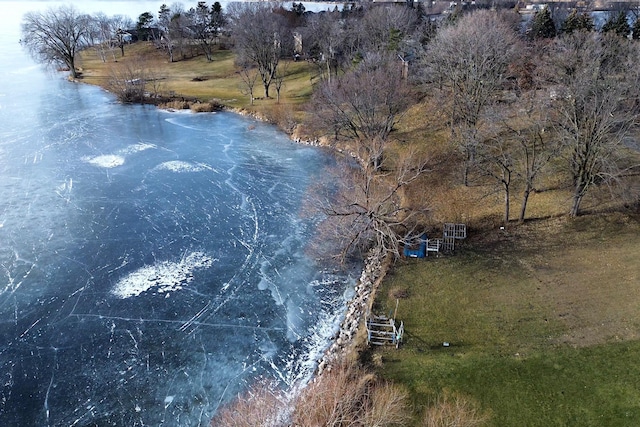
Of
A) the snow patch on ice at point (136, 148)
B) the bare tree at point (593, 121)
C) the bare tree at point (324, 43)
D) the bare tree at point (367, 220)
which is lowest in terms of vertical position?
the bare tree at point (367, 220)

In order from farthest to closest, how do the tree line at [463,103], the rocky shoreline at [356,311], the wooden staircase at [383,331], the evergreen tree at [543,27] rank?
the evergreen tree at [543,27] < the tree line at [463,103] < the wooden staircase at [383,331] < the rocky shoreline at [356,311]

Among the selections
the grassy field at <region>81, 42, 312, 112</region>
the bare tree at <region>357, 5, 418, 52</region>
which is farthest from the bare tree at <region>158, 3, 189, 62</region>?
the bare tree at <region>357, 5, 418, 52</region>

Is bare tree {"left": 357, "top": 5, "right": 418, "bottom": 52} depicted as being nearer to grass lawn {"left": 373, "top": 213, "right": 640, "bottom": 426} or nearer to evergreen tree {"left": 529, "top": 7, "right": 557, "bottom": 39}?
evergreen tree {"left": 529, "top": 7, "right": 557, "bottom": 39}

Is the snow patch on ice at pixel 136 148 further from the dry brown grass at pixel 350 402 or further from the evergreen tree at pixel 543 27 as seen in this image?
the evergreen tree at pixel 543 27

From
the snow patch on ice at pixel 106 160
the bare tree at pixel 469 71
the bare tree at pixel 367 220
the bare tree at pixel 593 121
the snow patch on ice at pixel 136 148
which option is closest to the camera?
the bare tree at pixel 593 121

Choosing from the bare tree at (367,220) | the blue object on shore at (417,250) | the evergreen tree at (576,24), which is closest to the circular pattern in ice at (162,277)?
the bare tree at (367,220)

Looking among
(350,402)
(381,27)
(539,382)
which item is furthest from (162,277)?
(381,27)
